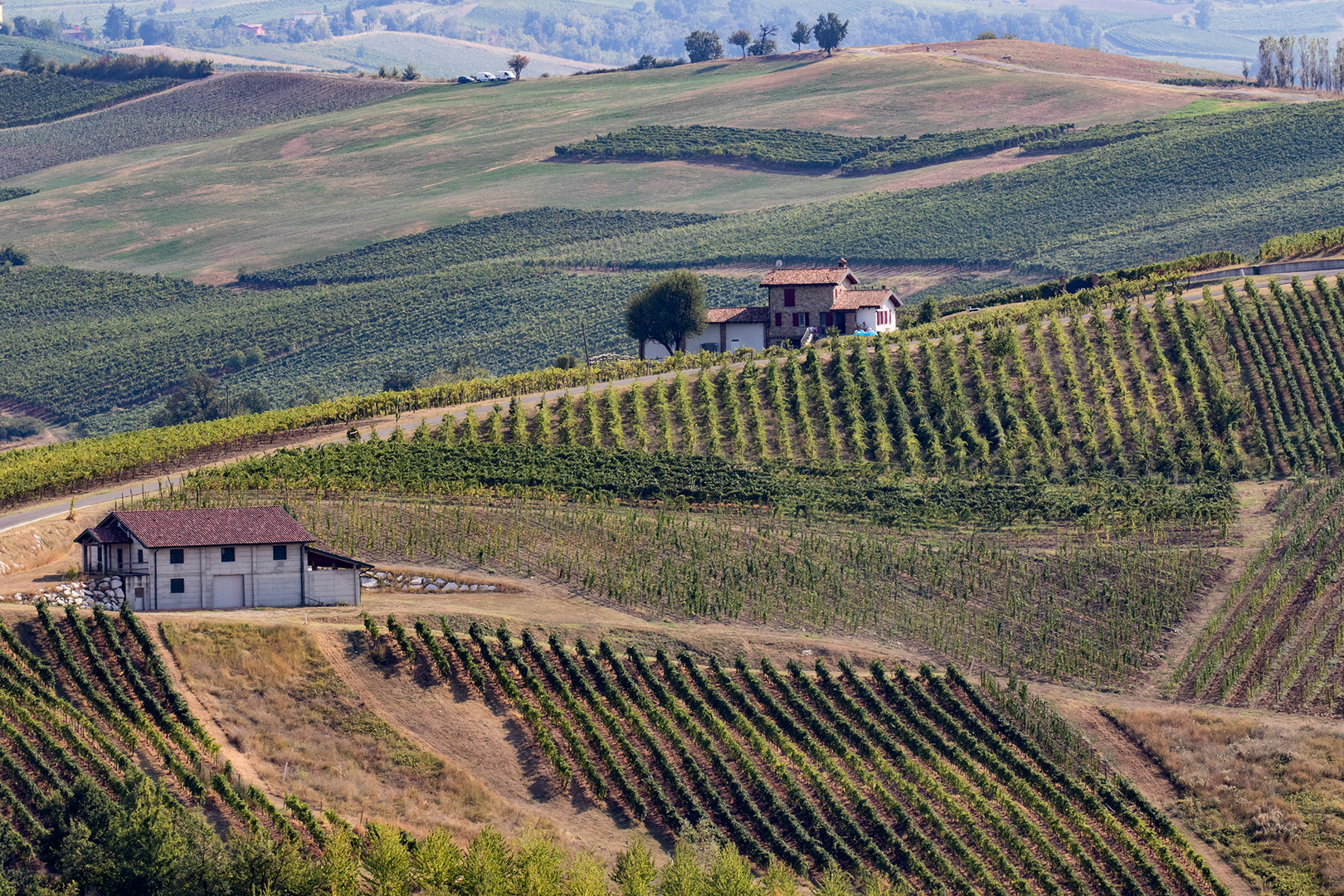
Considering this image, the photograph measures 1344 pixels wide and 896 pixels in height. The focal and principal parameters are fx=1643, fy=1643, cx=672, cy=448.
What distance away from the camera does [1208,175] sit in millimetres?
168500

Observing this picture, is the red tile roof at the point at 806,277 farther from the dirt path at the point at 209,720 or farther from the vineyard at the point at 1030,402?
the dirt path at the point at 209,720

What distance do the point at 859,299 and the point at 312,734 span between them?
6498cm

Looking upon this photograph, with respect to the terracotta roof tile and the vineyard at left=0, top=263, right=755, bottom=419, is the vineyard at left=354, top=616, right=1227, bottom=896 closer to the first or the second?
the terracotta roof tile

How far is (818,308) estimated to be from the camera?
10962 centimetres

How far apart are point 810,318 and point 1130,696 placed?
5450 cm

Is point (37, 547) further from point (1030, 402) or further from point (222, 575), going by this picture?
point (1030, 402)

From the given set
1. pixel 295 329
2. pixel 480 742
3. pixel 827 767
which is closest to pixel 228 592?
pixel 480 742

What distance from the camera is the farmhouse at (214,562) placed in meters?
59.6

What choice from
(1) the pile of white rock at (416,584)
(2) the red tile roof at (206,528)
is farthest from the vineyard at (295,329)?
(2) the red tile roof at (206,528)

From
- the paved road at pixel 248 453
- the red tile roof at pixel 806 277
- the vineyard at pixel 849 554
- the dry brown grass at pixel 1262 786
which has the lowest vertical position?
the dry brown grass at pixel 1262 786

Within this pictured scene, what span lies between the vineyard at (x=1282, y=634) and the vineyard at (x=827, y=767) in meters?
8.57

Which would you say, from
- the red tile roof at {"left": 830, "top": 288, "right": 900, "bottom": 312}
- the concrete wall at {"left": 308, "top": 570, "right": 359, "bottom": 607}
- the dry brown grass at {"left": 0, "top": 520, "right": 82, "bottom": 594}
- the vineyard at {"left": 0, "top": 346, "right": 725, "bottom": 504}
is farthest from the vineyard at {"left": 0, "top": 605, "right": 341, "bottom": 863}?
the red tile roof at {"left": 830, "top": 288, "right": 900, "bottom": 312}

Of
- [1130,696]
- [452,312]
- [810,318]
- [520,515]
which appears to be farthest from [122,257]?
[1130,696]

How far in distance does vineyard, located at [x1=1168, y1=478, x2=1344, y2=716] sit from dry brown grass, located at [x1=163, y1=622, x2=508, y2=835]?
2663cm
